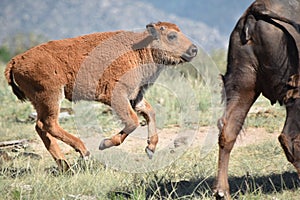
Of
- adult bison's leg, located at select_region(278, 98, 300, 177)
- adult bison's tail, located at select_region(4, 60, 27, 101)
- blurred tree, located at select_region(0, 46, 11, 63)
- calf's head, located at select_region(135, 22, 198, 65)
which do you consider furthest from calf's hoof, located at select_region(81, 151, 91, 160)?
blurred tree, located at select_region(0, 46, 11, 63)

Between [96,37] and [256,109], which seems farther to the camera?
[256,109]

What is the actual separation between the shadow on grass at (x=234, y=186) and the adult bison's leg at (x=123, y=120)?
64.2 inches

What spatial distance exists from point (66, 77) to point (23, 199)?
295 cm

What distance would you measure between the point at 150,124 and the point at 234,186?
2.47m

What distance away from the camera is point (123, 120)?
26.1ft

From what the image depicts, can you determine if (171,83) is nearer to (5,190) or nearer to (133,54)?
(133,54)

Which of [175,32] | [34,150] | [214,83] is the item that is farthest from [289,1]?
[214,83]

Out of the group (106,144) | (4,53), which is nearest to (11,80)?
(106,144)

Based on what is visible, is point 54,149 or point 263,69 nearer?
point 263,69

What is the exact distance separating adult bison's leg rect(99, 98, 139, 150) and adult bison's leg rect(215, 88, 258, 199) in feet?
7.91

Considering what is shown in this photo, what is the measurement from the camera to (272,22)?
5238 mm

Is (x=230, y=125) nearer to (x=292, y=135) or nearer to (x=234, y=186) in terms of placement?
(x=292, y=135)

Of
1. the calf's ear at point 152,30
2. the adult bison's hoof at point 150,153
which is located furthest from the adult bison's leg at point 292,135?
the calf's ear at point 152,30

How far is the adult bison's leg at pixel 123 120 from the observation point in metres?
→ 7.63
